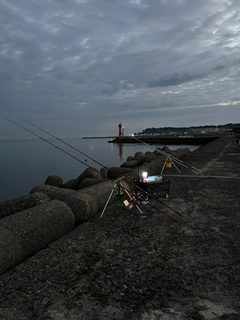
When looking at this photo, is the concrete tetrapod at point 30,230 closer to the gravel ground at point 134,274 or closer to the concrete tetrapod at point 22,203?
the gravel ground at point 134,274

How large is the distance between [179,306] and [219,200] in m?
4.48

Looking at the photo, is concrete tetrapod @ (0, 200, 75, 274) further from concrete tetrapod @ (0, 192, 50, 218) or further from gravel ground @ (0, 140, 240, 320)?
concrete tetrapod @ (0, 192, 50, 218)

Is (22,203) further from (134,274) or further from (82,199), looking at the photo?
(134,274)

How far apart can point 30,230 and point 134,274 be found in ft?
6.00

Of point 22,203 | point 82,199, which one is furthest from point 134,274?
point 22,203

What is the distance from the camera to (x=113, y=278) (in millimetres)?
3074

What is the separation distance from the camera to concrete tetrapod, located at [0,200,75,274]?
133 inches

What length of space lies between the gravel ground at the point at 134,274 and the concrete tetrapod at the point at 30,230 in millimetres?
137

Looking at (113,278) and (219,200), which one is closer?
(113,278)

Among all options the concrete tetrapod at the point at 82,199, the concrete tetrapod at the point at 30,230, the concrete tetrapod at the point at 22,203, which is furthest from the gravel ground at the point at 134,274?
the concrete tetrapod at the point at 22,203

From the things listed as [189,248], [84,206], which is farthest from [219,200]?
[84,206]

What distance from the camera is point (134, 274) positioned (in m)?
3.14

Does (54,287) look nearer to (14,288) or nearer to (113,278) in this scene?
(14,288)

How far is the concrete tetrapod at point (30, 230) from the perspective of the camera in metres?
3.37
